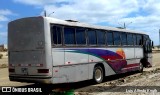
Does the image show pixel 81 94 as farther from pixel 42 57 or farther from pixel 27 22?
pixel 27 22

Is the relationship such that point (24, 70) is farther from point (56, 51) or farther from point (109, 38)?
point (109, 38)

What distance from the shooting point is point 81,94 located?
41.2 feet

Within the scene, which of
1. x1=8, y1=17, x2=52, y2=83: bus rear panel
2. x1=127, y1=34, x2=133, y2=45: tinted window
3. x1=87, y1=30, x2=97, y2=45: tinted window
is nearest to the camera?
x1=8, y1=17, x2=52, y2=83: bus rear panel

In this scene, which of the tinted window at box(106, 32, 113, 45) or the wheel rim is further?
the tinted window at box(106, 32, 113, 45)

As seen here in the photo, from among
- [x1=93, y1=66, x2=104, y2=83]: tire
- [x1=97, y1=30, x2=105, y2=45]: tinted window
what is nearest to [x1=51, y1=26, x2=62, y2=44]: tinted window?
[x1=93, y1=66, x2=104, y2=83]: tire

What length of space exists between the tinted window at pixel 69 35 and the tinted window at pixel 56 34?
368mm

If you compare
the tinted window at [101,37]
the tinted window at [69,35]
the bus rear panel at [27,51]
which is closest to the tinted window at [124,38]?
the tinted window at [101,37]

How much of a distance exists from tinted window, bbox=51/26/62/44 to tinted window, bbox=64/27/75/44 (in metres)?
0.37

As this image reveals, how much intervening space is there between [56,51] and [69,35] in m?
1.25

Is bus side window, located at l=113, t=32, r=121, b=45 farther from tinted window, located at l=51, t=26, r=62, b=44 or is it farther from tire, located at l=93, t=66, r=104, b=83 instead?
tinted window, located at l=51, t=26, r=62, b=44

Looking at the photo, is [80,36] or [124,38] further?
[124,38]

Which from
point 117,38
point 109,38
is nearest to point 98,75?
point 109,38

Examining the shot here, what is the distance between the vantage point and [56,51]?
13320mm

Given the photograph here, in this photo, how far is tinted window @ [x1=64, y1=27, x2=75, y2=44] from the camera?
14000 millimetres
